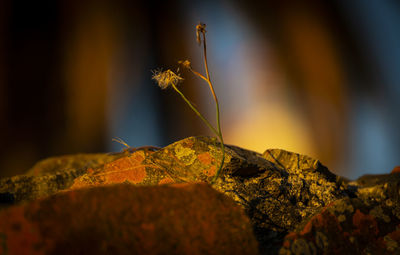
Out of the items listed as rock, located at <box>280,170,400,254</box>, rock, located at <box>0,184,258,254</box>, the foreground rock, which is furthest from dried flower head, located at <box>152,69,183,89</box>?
rock, located at <box>280,170,400,254</box>

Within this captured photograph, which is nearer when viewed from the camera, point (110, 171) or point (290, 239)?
point (290, 239)

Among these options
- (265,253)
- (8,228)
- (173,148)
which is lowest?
(265,253)

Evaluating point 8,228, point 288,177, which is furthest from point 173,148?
point 8,228

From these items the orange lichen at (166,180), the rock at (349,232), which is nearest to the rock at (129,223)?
the rock at (349,232)

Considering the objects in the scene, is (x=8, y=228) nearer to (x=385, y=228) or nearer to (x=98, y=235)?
(x=98, y=235)

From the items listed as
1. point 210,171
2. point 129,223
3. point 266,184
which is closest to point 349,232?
point 266,184

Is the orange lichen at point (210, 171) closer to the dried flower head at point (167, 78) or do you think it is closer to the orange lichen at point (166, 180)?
the orange lichen at point (166, 180)

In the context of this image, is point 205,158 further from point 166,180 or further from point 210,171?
point 166,180
